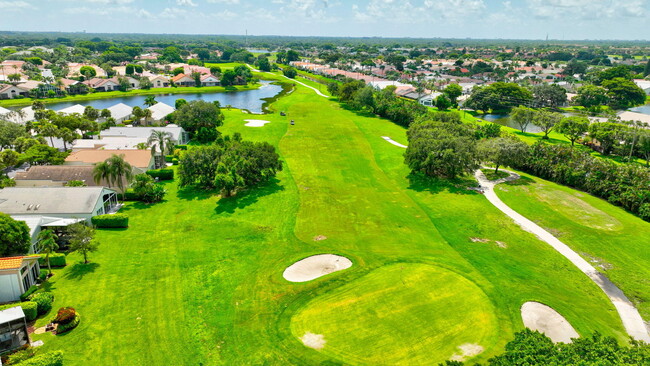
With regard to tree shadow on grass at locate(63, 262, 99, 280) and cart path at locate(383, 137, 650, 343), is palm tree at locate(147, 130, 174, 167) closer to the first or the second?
tree shadow on grass at locate(63, 262, 99, 280)

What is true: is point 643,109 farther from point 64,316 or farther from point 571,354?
point 64,316

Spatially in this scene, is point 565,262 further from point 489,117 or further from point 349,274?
point 489,117

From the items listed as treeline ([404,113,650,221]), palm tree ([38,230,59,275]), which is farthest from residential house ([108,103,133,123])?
treeline ([404,113,650,221])

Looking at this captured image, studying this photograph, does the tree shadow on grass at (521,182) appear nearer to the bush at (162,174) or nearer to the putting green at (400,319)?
the putting green at (400,319)

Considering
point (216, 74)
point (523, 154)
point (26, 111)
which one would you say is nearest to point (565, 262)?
point (523, 154)

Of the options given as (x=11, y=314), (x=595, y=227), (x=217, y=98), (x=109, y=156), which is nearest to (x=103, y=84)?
(x=217, y=98)

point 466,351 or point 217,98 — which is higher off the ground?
point 217,98

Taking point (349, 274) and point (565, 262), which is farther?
point (565, 262)
